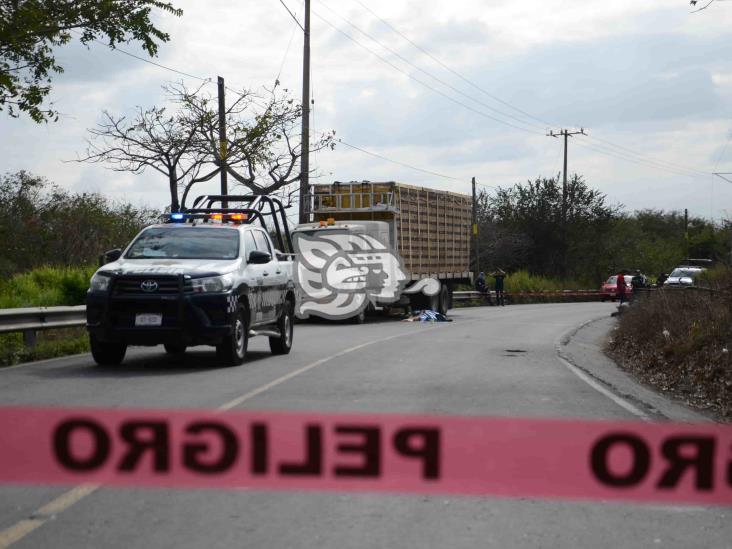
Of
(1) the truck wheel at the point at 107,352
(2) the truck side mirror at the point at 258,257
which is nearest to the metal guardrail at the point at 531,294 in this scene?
(2) the truck side mirror at the point at 258,257

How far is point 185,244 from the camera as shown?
49.0 feet

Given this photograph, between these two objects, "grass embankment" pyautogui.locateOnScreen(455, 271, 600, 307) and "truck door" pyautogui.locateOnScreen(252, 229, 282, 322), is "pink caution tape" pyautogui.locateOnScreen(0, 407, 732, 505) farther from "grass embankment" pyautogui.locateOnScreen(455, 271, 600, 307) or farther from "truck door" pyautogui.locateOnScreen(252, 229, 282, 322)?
"grass embankment" pyautogui.locateOnScreen(455, 271, 600, 307)

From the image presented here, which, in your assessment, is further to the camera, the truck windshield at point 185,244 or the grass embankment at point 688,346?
the truck windshield at point 185,244

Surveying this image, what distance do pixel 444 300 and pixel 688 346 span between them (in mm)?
19297

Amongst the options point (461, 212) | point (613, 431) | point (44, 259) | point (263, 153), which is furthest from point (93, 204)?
point (613, 431)

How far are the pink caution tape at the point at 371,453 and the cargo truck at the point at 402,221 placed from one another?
18.2 metres

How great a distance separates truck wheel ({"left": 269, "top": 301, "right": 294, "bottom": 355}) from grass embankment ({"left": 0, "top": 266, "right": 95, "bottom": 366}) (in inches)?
118

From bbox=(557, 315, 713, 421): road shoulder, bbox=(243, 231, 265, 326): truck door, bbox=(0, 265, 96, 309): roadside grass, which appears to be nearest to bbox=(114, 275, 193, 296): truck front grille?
bbox=(243, 231, 265, 326): truck door

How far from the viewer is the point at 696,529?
236 inches

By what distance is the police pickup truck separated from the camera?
13562mm

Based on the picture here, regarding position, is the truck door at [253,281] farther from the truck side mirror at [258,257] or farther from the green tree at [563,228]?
the green tree at [563,228]

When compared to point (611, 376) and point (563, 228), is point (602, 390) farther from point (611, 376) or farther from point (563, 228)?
point (563, 228)

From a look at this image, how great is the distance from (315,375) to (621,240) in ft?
210

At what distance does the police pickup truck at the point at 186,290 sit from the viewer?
13.6 meters
